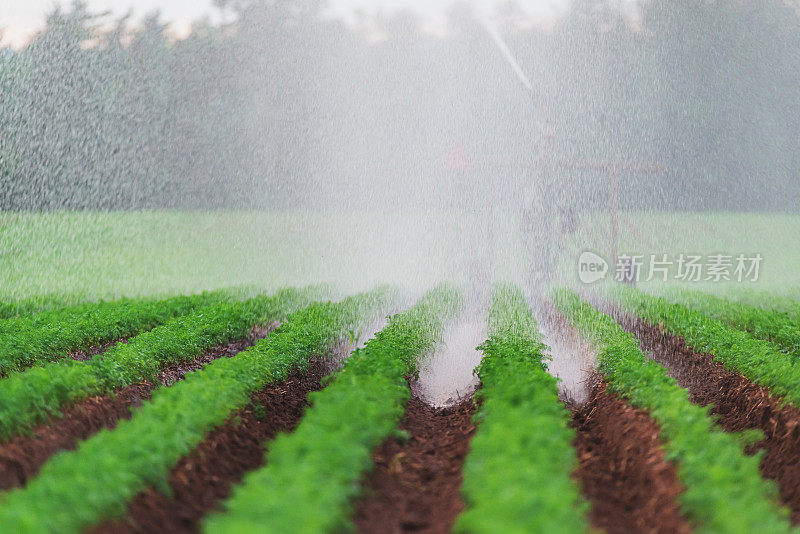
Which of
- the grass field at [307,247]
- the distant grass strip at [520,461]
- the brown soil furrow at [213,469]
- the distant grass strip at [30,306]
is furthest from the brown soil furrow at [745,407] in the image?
the distant grass strip at [30,306]

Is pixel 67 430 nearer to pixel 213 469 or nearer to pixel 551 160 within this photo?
pixel 213 469

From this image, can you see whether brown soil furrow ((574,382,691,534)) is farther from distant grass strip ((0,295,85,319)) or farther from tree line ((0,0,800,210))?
tree line ((0,0,800,210))

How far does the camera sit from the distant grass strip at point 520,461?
3678 millimetres

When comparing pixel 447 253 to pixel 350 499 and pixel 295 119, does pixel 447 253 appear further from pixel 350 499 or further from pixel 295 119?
pixel 350 499

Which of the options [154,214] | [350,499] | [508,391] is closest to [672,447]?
[508,391]

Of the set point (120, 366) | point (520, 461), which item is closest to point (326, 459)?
point (520, 461)

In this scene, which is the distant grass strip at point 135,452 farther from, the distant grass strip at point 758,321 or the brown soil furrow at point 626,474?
the distant grass strip at point 758,321

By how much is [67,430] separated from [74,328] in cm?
416

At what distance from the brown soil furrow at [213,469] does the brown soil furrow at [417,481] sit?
1.04m

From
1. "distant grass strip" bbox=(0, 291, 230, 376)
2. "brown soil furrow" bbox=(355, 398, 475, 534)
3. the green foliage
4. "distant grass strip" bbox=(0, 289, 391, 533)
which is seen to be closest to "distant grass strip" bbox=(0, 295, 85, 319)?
the green foliage

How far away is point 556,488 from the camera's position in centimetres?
389

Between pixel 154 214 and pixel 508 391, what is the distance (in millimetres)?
30212

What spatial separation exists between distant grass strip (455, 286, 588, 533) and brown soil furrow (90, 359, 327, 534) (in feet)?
5.85

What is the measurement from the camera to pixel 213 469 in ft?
19.2
